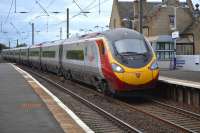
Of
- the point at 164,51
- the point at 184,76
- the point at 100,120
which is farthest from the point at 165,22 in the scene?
the point at 100,120

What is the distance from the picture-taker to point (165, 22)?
74.3 m

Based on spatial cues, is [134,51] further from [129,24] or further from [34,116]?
[129,24]

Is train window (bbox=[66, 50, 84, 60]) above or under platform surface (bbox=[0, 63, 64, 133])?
above

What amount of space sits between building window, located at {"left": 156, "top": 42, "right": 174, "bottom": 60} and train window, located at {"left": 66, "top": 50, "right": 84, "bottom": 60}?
879 inches

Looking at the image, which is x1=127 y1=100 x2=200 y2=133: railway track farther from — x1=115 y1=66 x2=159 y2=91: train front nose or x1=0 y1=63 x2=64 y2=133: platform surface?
Answer: x1=0 y1=63 x2=64 y2=133: platform surface

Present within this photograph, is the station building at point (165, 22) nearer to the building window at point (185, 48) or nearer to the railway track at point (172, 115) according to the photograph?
the building window at point (185, 48)

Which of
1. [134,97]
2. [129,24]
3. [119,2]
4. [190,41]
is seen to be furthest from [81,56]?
[119,2]

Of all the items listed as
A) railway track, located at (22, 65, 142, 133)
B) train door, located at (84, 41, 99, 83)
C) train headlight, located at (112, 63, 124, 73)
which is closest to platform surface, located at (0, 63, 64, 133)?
railway track, located at (22, 65, 142, 133)

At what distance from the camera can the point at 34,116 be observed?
43.6 feet

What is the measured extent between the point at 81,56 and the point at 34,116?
1112 cm

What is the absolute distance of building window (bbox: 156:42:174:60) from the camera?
1966 inches

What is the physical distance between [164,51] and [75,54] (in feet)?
83.7

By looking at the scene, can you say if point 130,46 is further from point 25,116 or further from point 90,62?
point 25,116

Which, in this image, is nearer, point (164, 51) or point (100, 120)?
point (100, 120)
